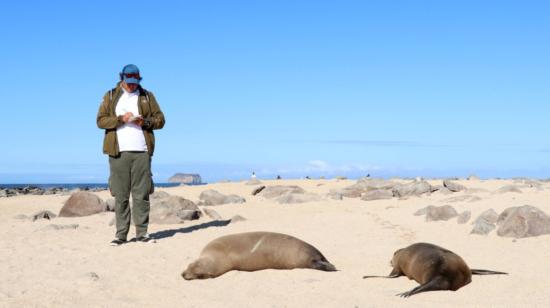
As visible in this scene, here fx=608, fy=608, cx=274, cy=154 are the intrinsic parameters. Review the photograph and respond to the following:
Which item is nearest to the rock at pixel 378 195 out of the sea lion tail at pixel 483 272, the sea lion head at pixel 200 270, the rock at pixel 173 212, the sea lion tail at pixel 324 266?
the rock at pixel 173 212

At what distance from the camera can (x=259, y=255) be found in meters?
6.89

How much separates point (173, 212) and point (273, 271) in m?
5.98

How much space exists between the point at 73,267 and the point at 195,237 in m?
2.95

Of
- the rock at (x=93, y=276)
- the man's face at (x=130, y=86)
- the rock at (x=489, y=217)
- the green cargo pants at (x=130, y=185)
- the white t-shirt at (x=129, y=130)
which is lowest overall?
the rock at (x=93, y=276)

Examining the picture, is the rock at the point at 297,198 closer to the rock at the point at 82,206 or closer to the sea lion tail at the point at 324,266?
the rock at the point at 82,206

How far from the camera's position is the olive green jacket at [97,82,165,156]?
9102mm

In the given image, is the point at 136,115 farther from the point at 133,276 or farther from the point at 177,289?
the point at 177,289

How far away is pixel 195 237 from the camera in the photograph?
385 inches

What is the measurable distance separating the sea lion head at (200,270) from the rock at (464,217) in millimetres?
5512

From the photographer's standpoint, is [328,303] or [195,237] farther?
[195,237]

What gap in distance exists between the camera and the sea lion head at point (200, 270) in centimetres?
648

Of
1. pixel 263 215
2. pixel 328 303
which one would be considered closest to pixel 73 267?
pixel 328 303

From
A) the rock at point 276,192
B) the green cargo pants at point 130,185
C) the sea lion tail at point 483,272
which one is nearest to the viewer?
the sea lion tail at point 483,272

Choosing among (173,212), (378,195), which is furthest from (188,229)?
(378,195)
